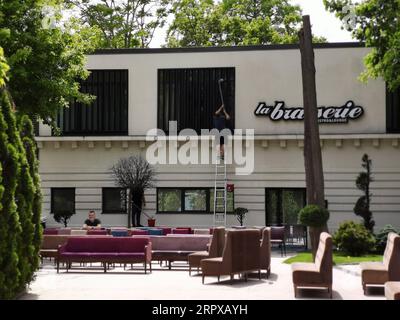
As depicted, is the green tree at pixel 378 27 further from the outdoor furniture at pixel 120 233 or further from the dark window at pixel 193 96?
the outdoor furniture at pixel 120 233

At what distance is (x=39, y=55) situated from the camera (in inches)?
1082

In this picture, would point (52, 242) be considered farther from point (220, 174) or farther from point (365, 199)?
point (365, 199)

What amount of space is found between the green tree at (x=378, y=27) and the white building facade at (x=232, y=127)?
Result: 23.9ft

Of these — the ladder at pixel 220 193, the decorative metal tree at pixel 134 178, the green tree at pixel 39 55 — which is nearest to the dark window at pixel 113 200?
the decorative metal tree at pixel 134 178

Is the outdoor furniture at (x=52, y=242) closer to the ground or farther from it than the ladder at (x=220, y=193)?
closer to the ground

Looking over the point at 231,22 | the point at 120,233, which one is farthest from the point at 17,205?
the point at 231,22

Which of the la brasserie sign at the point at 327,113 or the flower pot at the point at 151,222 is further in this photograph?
the flower pot at the point at 151,222

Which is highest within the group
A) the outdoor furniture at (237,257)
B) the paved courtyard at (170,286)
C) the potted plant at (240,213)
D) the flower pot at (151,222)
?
the potted plant at (240,213)

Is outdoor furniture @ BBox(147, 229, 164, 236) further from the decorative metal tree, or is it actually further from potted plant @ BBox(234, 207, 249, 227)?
potted plant @ BBox(234, 207, 249, 227)

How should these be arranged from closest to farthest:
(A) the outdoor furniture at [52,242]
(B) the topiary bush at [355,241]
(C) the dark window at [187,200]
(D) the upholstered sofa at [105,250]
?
(D) the upholstered sofa at [105,250], (A) the outdoor furniture at [52,242], (B) the topiary bush at [355,241], (C) the dark window at [187,200]

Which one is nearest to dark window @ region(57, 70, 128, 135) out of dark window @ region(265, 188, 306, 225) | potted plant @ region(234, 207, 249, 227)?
potted plant @ region(234, 207, 249, 227)

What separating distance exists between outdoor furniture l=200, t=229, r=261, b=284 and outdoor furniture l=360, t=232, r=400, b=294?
3.08m

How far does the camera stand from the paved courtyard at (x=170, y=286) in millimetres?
15188

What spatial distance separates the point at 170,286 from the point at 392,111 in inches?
860
